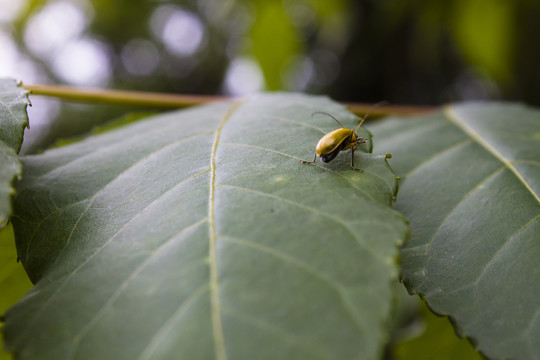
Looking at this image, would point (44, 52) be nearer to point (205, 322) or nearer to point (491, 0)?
point (491, 0)

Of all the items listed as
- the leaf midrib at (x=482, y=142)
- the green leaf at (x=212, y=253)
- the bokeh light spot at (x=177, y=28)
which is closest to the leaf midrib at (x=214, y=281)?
the green leaf at (x=212, y=253)

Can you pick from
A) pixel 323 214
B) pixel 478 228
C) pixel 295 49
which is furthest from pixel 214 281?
pixel 295 49

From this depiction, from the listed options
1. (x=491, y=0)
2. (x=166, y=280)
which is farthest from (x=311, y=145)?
(x=491, y=0)

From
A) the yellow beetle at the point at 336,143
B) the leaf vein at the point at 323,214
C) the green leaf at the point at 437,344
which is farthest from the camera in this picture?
the green leaf at the point at 437,344

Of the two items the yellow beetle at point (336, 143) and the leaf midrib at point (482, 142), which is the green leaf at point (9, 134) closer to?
the yellow beetle at point (336, 143)

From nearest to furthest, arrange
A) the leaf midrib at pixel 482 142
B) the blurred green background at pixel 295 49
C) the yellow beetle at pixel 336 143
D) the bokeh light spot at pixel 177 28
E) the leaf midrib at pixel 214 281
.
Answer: the leaf midrib at pixel 214 281, the yellow beetle at pixel 336 143, the leaf midrib at pixel 482 142, the blurred green background at pixel 295 49, the bokeh light spot at pixel 177 28

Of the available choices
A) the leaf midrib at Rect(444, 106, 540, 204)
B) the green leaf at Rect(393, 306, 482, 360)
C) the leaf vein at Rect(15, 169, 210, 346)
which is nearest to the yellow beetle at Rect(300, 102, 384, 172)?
the leaf vein at Rect(15, 169, 210, 346)
